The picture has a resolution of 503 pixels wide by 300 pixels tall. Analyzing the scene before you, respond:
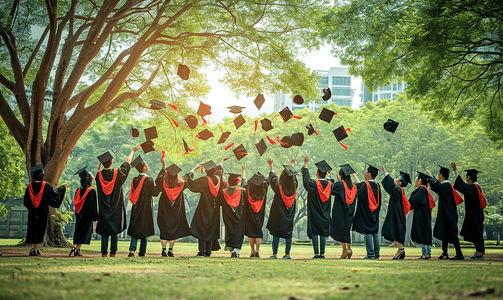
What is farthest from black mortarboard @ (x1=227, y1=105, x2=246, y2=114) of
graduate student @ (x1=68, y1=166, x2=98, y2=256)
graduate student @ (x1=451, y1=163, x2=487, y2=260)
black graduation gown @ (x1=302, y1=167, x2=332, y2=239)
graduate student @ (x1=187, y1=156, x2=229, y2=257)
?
graduate student @ (x1=451, y1=163, x2=487, y2=260)

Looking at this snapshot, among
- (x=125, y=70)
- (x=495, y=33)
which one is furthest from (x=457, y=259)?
(x=125, y=70)

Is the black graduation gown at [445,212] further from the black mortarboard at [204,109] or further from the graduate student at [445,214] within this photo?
the black mortarboard at [204,109]

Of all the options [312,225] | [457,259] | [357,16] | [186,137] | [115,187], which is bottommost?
[457,259]

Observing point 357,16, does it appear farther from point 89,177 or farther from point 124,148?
point 124,148

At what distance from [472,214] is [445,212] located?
0.63m

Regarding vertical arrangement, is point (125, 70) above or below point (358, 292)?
above

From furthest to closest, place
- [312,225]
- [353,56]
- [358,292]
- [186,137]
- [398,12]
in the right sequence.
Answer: [186,137] → [353,56] → [398,12] → [312,225] → [358,292]

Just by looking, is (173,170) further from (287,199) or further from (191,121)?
(191,121)

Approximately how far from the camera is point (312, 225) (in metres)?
9.70

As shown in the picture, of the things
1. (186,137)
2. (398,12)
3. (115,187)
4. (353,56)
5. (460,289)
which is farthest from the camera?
(186,137)

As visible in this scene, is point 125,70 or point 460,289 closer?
point 460,289

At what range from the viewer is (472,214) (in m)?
9.87

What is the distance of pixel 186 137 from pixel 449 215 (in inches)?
391

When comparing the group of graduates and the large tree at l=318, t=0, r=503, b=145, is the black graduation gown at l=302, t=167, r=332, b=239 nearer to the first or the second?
the group of graduates
